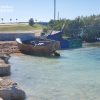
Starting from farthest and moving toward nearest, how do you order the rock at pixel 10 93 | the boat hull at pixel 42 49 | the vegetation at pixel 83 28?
the vegetation at pixel 83 28 → the boat hull at pixel 42 49 → the rock at pixel 10 93

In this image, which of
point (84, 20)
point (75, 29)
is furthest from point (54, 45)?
point (84, 20)

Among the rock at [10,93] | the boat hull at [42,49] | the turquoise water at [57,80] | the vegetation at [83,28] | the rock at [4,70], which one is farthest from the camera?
the vegetation at [83,28]

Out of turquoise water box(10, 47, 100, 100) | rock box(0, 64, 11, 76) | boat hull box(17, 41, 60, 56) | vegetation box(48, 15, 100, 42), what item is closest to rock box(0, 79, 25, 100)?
turquoise water box(10, 47, 100, 100)

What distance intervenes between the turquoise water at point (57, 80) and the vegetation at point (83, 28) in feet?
194

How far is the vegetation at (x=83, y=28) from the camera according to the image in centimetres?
11201

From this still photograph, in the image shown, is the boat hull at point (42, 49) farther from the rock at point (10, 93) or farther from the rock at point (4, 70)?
the rock at point (10, 93)

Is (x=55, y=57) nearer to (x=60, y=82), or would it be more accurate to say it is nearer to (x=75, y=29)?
(x=60, y=82)

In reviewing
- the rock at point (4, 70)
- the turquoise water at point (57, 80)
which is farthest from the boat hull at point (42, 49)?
the rock at point (4, 70)

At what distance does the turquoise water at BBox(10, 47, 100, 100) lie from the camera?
3008 centimetres

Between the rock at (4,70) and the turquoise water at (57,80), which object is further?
the rock at (4,70)

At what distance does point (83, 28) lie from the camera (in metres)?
119

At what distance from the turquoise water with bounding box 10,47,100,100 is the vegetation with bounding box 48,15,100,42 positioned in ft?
194

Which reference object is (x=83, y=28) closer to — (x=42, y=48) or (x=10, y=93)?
(x=42, y=48)

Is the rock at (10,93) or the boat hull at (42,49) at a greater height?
the rock at (10,93)
